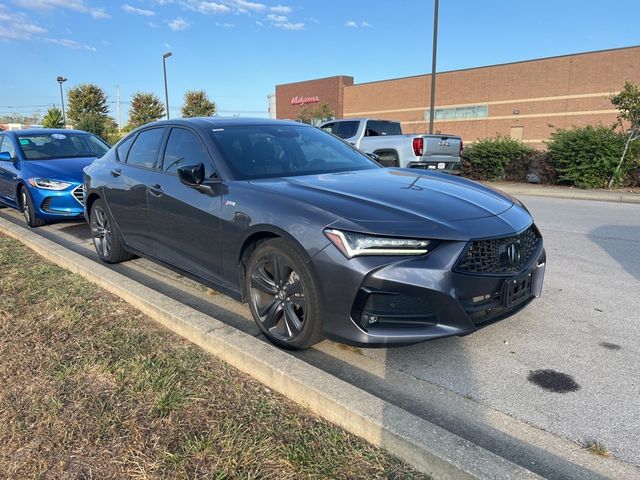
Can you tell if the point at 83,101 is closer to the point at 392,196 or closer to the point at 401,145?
the point at 401,145

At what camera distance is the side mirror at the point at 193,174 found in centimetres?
360

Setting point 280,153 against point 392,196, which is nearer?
point 392,196

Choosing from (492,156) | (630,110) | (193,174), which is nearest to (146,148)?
(193,174)

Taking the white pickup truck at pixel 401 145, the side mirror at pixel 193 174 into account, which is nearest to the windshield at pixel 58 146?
the white pickup truck at pixel 401 145

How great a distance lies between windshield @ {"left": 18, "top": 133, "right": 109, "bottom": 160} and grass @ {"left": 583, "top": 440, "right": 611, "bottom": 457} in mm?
8287

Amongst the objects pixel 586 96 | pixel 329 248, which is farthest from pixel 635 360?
pixel 586 96

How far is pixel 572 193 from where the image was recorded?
Answer: 13.1 metres

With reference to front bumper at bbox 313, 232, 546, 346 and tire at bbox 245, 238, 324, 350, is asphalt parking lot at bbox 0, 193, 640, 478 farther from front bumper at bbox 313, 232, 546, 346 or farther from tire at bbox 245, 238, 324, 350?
front bumper at bbox 313, 232, 546, 346

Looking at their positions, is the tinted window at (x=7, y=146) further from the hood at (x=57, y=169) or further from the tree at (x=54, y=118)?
the tree at (x=54, y=118)

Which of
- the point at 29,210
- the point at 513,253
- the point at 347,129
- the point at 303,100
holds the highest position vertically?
the point at 303,100

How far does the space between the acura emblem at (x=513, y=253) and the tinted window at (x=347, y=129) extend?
402 inches

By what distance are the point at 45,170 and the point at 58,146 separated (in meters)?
1.10

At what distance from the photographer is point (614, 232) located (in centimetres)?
732

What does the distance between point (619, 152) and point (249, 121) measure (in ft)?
43.3
